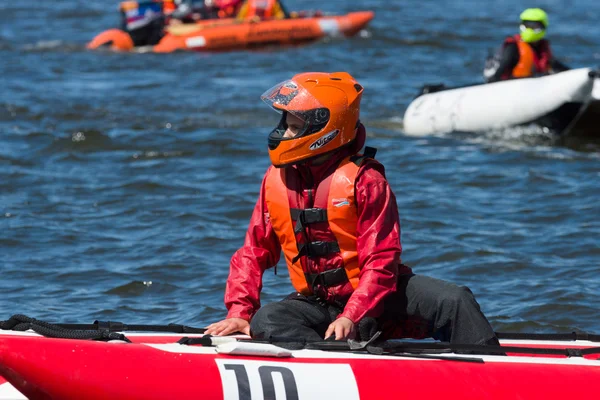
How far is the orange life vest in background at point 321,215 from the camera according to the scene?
13.1 ft

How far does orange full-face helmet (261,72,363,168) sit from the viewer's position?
4.00 meters

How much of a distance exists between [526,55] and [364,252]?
22.0 feet

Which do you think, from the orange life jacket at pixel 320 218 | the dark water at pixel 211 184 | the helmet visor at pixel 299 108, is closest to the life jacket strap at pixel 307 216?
the orange life jacket at pixel 320 218

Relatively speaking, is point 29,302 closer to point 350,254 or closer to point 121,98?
point 350,254

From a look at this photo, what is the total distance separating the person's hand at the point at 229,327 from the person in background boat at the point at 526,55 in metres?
6.55

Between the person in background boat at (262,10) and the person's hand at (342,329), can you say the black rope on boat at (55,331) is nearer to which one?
the person's hand at (342,329)

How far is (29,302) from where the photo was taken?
19.5ft

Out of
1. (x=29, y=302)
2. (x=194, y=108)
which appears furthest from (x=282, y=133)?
(x=194, y=108)

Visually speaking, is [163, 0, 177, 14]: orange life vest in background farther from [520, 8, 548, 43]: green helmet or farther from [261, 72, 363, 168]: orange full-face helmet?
[261, 72, 363, 168]: orange full-face helmet

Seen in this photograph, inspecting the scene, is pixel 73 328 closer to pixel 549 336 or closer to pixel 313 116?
pixel 313 116

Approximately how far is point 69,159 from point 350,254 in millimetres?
5996

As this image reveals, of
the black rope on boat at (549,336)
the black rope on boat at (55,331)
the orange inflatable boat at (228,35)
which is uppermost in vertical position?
the black rope on boat at (55,331)

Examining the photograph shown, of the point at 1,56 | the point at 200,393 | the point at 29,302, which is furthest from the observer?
the point at 1,56

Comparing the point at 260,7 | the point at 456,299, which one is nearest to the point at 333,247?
the point at 456,299
